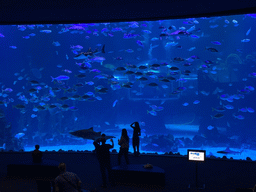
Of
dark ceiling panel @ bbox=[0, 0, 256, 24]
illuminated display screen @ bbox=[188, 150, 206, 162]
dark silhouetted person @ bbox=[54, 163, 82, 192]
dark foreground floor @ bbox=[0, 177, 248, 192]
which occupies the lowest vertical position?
dark foreground floor @ bbox=[0, 177, 248, 192]

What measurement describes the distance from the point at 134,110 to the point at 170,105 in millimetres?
6625

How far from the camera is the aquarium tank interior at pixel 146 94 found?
20.3 metres

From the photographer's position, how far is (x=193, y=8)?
663 centimetres

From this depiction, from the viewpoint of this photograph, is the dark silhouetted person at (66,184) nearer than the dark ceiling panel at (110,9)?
Yes

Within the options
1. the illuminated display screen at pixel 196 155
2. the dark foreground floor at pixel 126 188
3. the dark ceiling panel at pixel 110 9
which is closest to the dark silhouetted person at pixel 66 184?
the dark foreground floor at pixel 126 188

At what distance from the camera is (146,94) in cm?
3462

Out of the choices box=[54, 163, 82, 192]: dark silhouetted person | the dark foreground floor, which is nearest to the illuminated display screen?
the dark foreground floor

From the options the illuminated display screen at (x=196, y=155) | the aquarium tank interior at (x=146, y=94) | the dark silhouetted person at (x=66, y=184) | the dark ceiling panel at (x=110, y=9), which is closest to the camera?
the dark silhouetted person at (x=66, y=184)

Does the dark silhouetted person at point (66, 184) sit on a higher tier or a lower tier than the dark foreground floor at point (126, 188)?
higher

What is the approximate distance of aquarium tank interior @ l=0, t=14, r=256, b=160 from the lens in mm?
20297

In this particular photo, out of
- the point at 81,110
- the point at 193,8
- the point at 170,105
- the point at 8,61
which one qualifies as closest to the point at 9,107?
the point at 81,110

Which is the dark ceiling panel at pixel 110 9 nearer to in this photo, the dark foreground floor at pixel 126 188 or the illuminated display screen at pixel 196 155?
the illuminated display screen at pixel 196 155

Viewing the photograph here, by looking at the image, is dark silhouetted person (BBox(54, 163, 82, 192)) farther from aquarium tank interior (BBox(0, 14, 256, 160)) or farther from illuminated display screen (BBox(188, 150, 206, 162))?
aquarium tank interior (BBox(0, 14, 256, 160))

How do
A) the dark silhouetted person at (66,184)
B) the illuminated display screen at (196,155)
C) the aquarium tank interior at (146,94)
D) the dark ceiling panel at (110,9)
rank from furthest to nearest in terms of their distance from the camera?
the aquarium tank interior at (146,94), the dark ceiling panel at (110,9), the illuminated display screen at (196,155), the dark silhouetted person at (66,184)
